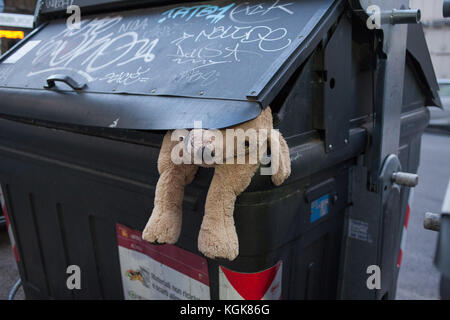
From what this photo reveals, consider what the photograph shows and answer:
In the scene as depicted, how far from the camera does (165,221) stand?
1.11 meters

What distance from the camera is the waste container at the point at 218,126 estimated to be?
1196mm

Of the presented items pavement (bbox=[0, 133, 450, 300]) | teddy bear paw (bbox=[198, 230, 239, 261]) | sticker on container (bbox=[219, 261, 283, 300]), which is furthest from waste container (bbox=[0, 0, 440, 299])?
pavement (bbox=[0, 133, 450, 300])

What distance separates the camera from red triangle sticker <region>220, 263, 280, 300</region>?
4.13 feet

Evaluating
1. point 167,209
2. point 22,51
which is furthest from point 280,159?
point 22,51

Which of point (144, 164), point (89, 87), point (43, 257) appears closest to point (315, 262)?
point (144, 164)

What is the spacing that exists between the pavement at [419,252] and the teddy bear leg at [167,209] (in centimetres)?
211

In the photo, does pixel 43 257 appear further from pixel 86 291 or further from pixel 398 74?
pixel 398 74

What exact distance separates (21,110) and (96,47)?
42 centimetres

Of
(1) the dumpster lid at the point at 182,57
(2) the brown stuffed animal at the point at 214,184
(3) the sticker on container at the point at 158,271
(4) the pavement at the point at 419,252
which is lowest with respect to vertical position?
(4) the pavement at the point at 419,252

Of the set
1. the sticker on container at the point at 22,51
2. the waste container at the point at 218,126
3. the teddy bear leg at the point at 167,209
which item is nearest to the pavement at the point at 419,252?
the waste container at the point at 218,126

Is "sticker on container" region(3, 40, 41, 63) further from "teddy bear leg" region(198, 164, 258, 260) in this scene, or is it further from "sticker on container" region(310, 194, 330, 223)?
"sticker on container" region(310, 194, 330, 223)

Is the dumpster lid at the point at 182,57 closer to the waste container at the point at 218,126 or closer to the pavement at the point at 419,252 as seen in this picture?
the waste container at the point at 218,126

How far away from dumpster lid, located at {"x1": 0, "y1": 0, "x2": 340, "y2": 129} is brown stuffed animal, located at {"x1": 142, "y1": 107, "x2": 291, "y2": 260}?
0.23 ft

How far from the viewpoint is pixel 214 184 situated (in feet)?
3.54
